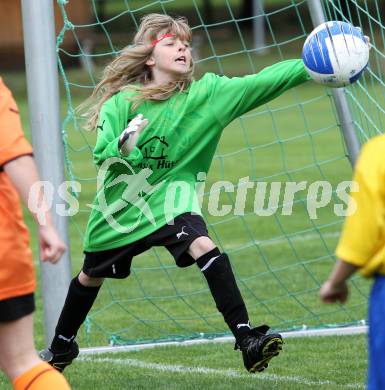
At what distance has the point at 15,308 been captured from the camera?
10.9 ft

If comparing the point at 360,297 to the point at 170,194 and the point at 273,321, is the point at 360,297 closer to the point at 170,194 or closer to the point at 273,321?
the point at 273,321

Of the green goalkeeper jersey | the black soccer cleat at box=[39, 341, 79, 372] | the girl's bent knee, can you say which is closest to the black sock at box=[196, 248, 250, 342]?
the green goalkeeper jersey

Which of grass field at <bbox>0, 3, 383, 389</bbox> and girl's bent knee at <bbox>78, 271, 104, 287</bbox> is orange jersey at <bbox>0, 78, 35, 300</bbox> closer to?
girl's bent knee at <bbox>78, 271, 104, 287</bbox>

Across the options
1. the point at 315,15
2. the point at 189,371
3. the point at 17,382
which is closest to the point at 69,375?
the point at 189,371

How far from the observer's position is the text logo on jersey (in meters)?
4.73

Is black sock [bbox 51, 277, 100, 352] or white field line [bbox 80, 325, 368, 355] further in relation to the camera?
white field line [bbox 80, 325, 368, 355]

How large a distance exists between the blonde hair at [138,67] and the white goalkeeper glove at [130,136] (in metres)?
0.47

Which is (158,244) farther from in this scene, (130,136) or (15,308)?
(15,308)

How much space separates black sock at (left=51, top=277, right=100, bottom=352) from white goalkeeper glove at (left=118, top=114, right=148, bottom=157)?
2.52ft

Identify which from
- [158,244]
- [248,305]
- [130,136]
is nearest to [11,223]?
[130,136]

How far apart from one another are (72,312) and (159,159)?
81cm

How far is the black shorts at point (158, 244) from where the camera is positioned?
461cm

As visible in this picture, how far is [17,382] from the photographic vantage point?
338 centimetres

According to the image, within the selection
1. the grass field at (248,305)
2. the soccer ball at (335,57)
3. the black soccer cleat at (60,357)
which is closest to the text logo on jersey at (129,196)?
the black soccer cleat at (60,357)
